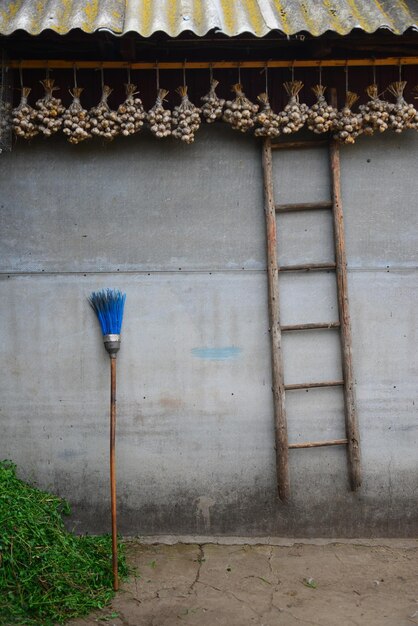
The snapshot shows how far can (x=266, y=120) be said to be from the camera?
4664 mm

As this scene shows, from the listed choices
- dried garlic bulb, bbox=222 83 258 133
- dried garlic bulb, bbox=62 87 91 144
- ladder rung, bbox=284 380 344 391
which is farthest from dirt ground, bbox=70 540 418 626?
dried garlic bulb, bbox=222 83 258 133

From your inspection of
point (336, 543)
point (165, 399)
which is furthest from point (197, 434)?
point (336, 543)

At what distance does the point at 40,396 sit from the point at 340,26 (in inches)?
133

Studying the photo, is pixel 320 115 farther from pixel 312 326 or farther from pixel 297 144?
pixel 312 326

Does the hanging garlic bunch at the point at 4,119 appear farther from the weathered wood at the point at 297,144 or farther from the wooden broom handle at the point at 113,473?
the weathered wood at the point at 297,144

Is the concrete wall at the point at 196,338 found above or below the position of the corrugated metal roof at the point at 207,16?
below

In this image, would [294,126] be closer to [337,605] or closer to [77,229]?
[77,229]

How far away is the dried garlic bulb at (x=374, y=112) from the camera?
4.67 m

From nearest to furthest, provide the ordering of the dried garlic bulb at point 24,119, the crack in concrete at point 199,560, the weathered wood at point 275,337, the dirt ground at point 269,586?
the dirt ground at point 269,586 → the crack in concrete at point 199,560 → the dried garlic bulb at point 24,119 → the weathered wood at point 275,337

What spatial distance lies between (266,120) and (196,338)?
5.51 ft

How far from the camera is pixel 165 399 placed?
4.83 meters

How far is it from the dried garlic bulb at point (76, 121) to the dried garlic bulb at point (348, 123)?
1.82m

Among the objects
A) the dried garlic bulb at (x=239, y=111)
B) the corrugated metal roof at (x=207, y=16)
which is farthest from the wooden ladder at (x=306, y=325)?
the corrugated metal roof at (x=207, y=16)

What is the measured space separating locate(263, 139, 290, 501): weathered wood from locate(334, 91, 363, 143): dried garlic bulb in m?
0.54
